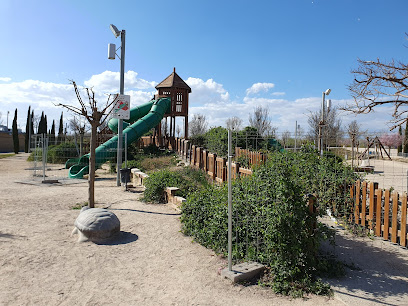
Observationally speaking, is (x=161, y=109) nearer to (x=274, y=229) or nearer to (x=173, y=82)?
(x=173, y=82)

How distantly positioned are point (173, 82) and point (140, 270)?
61.7 ft

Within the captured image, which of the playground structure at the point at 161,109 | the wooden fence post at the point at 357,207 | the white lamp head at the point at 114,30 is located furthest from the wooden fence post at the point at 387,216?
the playground structure at the point at 161,109

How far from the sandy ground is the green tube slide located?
289 inches

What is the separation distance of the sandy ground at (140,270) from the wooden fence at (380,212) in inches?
10.5

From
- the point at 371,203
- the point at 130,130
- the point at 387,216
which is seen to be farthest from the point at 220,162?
the point at 130,130

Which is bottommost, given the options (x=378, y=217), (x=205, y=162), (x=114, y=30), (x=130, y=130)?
(x=378, y=217)

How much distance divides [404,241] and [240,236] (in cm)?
301

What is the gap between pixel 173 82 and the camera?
21922mm

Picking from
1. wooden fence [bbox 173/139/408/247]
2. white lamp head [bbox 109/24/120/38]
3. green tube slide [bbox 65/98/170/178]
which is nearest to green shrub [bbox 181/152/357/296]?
wooden fence [bbox 173/139/408/247]

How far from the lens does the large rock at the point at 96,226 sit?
541cm

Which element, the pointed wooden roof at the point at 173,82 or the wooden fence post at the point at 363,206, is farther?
the pointed wooden roof at the point at 173,82

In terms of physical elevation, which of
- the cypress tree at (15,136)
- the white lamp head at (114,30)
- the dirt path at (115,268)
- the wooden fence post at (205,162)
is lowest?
the dirt path at (115,268)

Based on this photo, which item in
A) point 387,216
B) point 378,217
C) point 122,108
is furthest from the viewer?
point 122,108

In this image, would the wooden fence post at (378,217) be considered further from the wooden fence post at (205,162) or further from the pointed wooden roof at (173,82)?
the pointed wooden roof at (173,82)
